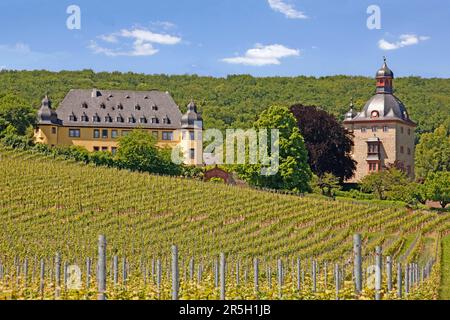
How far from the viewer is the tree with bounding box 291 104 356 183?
7006 cm

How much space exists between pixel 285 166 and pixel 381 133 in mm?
28761

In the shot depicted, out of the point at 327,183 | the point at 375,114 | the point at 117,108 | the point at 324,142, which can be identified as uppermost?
the point at 117,108

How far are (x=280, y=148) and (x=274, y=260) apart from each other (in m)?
28.4

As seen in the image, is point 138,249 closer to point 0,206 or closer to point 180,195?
point 0,206

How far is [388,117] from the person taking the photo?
284 ft

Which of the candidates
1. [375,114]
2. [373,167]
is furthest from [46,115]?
[375,114]

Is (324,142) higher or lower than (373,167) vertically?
higher

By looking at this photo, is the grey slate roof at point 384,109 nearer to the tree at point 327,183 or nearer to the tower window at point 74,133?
the tree at point 327,183

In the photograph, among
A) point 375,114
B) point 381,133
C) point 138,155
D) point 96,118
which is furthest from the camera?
point 375,114

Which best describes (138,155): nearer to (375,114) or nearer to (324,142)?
(324,142)

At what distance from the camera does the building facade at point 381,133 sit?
85.8 metres

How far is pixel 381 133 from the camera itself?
86.4 meters

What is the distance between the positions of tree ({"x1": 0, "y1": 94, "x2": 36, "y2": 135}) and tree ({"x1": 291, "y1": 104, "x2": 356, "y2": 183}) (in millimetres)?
23497

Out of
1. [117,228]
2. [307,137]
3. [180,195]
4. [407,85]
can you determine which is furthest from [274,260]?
[407,85]
